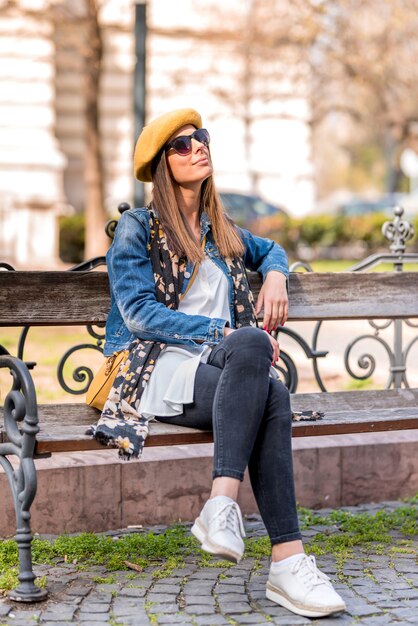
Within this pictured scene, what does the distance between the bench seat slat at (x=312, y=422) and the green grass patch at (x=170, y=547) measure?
0.45 meters

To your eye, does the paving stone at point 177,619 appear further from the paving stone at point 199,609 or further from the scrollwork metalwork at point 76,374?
the scrollwork metalwork at point 76,374

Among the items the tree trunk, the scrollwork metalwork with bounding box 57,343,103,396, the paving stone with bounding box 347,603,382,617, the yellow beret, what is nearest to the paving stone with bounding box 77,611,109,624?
the paving stone with bounding box 347,603,382,617

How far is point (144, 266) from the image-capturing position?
13.0ft

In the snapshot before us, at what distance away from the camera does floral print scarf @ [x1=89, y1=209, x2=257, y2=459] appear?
3.59 meters

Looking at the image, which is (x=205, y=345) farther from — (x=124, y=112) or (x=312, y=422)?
(x=124, y=112)

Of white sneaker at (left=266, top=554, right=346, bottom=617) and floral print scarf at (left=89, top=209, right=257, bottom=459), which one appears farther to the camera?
floral print scarf at (left=89, top=209, right=257, bottom=459)

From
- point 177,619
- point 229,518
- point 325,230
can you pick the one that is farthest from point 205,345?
point 325,230

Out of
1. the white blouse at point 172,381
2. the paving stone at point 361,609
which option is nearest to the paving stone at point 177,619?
the paving stone at point 361,609

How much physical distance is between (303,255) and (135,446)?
17749 mm

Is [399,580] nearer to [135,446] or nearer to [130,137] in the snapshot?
[135,446]

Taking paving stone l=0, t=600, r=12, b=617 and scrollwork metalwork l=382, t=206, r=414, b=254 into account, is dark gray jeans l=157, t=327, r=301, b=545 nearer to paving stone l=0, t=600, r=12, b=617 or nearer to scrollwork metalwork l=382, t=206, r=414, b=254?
paving stone l=0, t=600, r=12, b=617

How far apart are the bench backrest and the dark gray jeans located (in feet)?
3.19

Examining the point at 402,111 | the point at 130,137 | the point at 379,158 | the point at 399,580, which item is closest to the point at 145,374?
the point at 399,580

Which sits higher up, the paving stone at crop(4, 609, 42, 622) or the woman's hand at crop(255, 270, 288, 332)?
the woman's hand at crop(255, 270, 288, 332)
